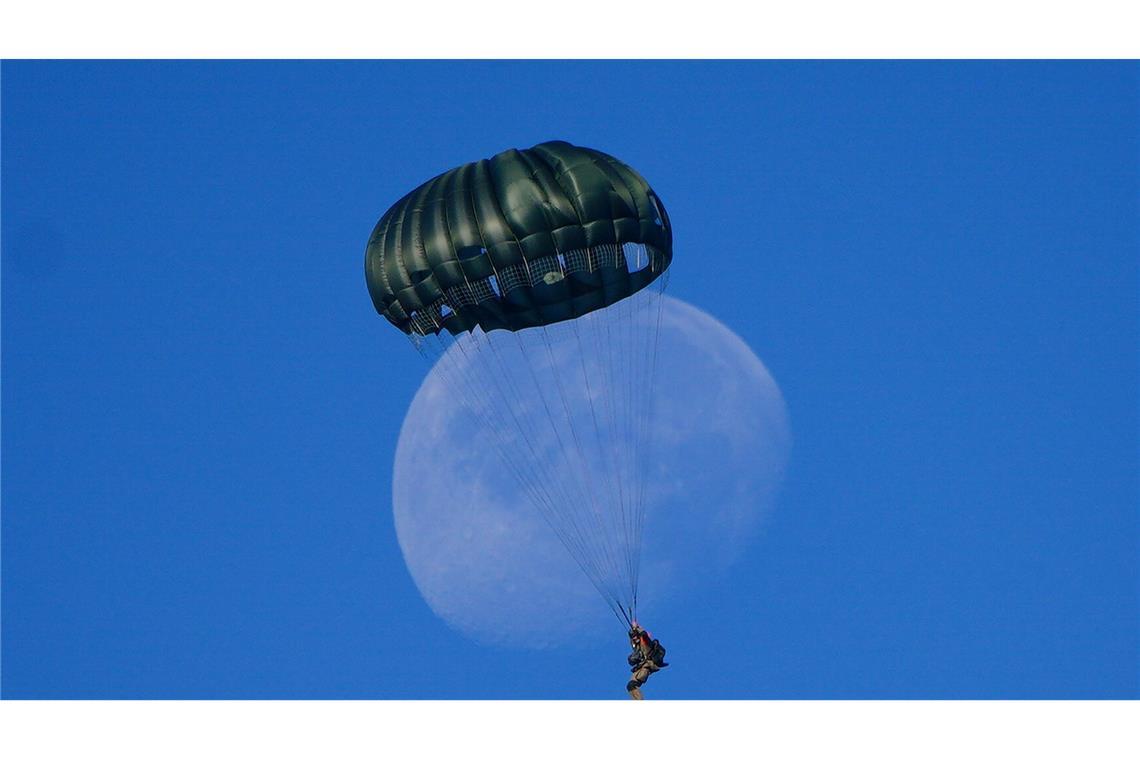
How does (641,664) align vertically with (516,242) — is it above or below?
below

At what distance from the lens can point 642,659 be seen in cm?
4691

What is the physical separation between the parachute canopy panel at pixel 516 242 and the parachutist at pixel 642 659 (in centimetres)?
729

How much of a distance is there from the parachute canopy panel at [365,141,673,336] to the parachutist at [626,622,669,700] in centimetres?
729

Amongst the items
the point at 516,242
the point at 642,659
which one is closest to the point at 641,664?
the point at 642,659

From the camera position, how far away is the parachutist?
1847 inches

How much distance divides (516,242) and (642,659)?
877 cm

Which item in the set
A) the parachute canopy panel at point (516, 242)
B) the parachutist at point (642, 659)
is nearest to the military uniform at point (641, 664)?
the parachutist at point (642, 659)

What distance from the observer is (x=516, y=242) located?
47.8 m

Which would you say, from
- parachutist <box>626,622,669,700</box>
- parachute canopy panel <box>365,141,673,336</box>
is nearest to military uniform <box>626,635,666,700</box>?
parachutist <box>626,622,669,700</box>

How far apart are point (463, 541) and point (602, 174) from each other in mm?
14975

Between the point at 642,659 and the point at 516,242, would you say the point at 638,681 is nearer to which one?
the point at 642,659

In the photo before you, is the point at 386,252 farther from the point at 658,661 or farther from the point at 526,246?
the point at 658,661

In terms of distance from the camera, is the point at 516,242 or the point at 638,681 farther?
the point at 516,242

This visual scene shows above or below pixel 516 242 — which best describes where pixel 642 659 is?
below
